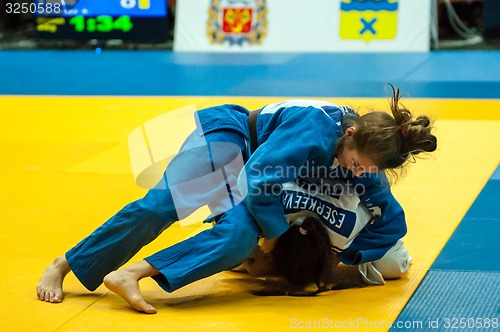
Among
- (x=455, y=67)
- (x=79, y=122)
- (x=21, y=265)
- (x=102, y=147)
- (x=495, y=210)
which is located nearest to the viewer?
(x=21, y=265)

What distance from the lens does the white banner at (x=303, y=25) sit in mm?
8922

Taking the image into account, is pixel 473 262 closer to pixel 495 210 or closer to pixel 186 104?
pixel 495 210

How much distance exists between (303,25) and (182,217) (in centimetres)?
634

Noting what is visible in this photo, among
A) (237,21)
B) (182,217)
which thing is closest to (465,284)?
(182,217)

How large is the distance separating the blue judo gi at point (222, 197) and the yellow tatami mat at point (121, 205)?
0.17m

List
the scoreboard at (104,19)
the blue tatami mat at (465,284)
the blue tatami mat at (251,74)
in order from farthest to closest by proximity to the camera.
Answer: the scoreboard at (104,19) < the blue tatami mat at (251,74) < the blue tatami mat at (465,284)

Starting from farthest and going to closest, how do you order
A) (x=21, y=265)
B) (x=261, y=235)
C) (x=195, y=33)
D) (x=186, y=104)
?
(x=195, y=33) → (x=186, y=104) → (x=21, y=265) → (x=261, y=235)

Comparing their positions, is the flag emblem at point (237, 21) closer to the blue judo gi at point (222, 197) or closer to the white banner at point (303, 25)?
the white banner at point (303, 25)

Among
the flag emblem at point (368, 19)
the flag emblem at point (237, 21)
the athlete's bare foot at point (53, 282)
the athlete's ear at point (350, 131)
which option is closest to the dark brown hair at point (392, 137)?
the athlete's ear at point (350, 131)

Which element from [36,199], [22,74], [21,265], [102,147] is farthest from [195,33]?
[21,265]

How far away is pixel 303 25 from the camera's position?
9.20 m

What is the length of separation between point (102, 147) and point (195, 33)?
428 centimetres

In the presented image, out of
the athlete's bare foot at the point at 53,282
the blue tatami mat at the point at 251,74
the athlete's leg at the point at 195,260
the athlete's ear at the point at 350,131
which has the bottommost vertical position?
the blue tatami mat at the point at 251,74

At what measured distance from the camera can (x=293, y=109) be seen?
10.3 feet
